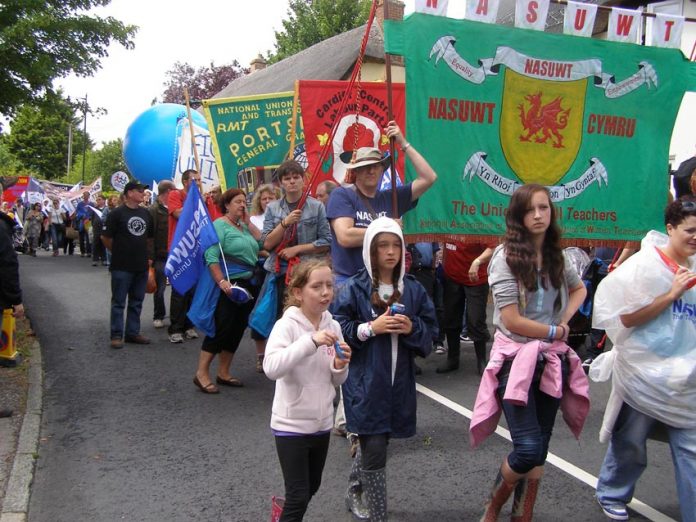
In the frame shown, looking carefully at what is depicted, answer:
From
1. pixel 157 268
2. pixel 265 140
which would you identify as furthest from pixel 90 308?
pixel 265 140

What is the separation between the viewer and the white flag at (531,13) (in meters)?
4.55

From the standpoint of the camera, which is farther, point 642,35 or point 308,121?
point 308,121

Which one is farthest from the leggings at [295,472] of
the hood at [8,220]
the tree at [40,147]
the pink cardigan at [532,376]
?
the tree at [40,147]

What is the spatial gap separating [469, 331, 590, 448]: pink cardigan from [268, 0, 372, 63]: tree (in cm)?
3313

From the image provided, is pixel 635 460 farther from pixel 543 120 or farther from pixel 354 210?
pixel 543 120

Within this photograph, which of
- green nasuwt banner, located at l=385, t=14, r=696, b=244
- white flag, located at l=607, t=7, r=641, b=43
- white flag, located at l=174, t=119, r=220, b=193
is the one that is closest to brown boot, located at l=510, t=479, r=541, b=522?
green nasuwt banner, located at l=385, t=14, r=696, b=244

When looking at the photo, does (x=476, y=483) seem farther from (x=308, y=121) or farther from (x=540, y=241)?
(x=308, y=121)

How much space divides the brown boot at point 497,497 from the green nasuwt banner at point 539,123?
187 centimetres

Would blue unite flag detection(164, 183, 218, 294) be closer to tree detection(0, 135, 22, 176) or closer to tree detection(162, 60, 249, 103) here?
tree detection(162, 60, 249, 103)

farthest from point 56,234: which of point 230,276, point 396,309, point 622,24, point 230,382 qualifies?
point 396,309

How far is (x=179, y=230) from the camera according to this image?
20.5 ft

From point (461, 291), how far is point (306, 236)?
82.9 inches

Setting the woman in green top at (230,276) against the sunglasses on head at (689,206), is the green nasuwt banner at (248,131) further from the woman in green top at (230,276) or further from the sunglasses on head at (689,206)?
the sunglasses on head at (689,206)

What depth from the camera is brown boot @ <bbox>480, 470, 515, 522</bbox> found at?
11.0 feet
